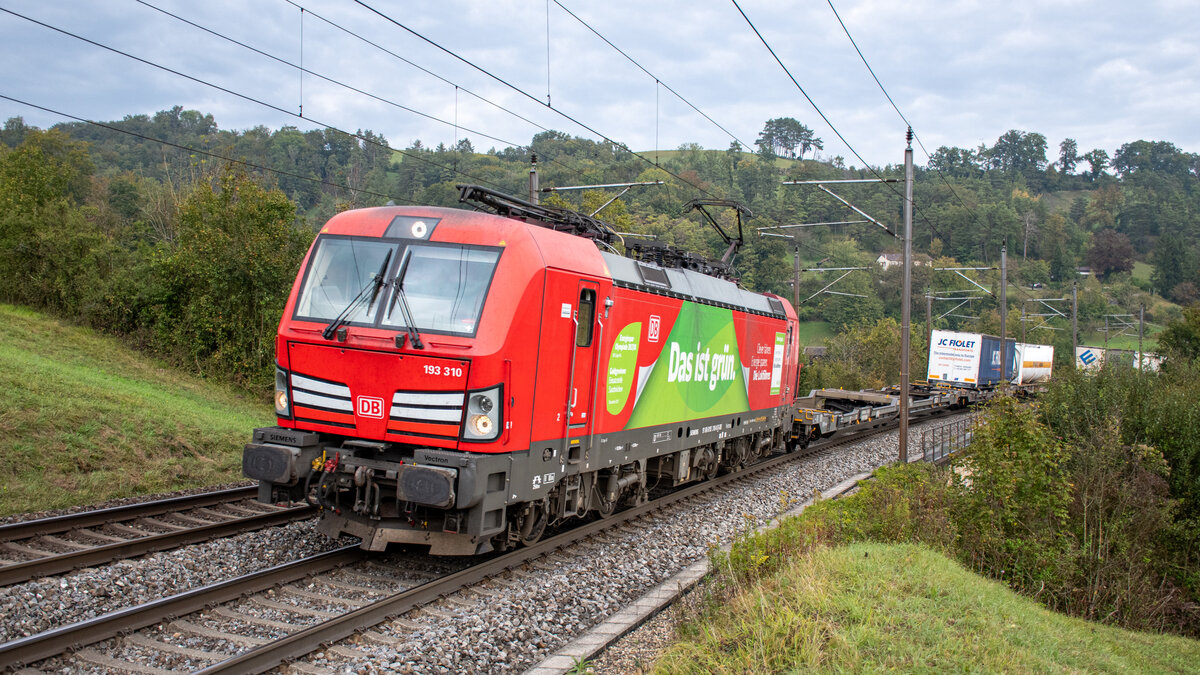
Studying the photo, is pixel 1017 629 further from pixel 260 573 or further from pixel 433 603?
pixel 260 573

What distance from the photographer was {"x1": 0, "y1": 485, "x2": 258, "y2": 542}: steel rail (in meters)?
8.27

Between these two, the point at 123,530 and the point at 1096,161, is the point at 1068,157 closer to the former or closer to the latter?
the point at 1096,161

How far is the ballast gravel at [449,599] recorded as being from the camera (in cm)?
606

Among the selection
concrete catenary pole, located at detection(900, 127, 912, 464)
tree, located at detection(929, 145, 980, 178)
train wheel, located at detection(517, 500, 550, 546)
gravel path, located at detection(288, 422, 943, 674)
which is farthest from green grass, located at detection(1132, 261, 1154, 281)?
train wheel, located at detection(517, 500, 550, 546)

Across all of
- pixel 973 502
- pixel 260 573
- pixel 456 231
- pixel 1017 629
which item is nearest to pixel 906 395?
pixel 973 502

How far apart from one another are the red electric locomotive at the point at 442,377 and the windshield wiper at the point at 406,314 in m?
0.01

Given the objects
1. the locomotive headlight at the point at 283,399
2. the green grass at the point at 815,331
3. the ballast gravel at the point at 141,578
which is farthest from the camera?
the green grass at the point at 815,331

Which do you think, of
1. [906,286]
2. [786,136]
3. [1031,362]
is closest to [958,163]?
[786,136]

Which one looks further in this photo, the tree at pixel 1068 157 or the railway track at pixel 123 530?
→ the tree at pixel 1068 157

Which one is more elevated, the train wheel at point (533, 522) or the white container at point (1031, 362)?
the white container at point (1031, 362)

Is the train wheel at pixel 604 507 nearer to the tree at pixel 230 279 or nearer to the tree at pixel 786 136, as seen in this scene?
the tree at pixel 230 279

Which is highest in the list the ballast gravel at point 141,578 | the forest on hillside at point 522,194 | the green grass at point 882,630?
the forest on hillside at point 522,194

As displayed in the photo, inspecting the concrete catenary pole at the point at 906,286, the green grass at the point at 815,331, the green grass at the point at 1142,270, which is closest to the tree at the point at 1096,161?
the green grass at the point at 1142,270

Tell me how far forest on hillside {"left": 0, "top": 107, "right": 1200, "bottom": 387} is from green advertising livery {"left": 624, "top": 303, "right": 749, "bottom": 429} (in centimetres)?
350
